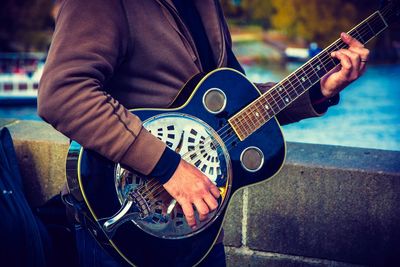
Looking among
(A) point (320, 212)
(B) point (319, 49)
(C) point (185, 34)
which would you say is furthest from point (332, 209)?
(B) point (319, 49)

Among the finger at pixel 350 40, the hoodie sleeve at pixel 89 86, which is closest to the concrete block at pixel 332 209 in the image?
the finger at pixel 350 40

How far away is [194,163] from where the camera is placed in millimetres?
1653

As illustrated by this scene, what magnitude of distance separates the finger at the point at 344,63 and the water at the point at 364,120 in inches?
61.4

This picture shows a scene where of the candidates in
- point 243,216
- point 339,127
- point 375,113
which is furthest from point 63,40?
point 375,113

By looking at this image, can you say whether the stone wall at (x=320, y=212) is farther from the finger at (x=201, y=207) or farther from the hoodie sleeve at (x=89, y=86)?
the hoodie sleeve at (x=89, y=86)

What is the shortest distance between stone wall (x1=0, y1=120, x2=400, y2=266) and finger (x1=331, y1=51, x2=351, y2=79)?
2.07ft

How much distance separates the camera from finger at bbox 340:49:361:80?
6.07 feet

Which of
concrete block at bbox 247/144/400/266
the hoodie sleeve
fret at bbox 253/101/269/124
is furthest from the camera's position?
concrete block at bbox 247/144/400/266

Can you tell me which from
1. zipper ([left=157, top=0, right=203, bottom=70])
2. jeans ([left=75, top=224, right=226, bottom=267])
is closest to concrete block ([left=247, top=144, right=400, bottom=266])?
jeans ([left=75, top=224, right=226, bottom=267])

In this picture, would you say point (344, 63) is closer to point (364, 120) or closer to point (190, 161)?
point (190, 161)

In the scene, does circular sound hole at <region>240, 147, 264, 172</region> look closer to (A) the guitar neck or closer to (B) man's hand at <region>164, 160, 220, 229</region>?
(A) the guitar neck

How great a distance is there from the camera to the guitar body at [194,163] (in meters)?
1.54

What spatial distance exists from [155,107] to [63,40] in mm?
388

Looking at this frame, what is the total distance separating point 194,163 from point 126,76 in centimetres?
36
